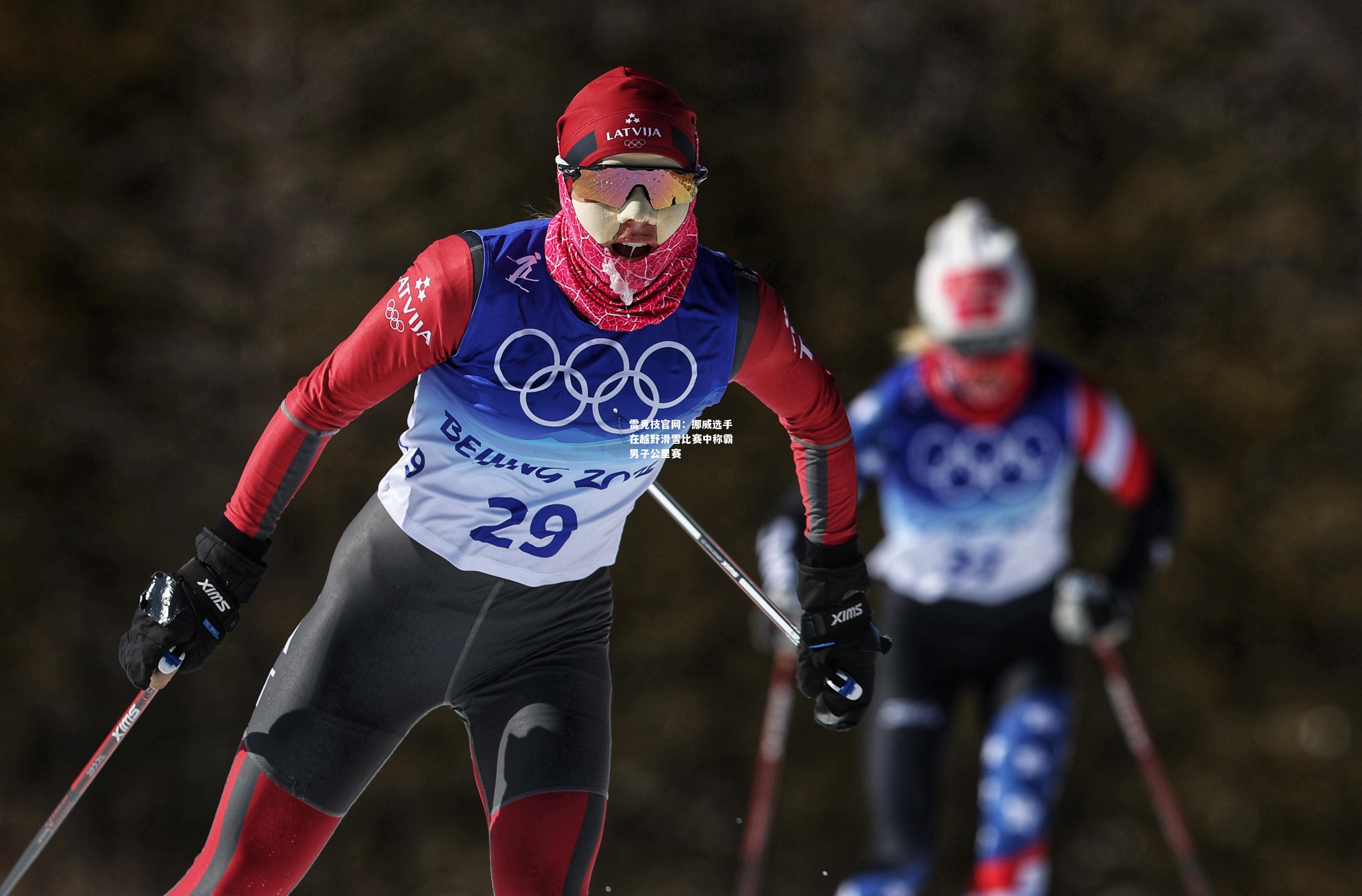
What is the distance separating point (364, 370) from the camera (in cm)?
240

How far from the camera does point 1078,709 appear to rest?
866 centimetres

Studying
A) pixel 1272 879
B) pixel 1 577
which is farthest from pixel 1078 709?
pixel 1 577

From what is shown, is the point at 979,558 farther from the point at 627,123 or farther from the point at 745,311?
the point at 627,123

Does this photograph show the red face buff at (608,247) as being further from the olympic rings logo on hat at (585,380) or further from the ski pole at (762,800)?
the ski pole at (762,800)

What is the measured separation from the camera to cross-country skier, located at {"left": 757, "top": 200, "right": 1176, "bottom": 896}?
4.36 m

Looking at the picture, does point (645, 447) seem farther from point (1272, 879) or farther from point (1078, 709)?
point (1272, 879)

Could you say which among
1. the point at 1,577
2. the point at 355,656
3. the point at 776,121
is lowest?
the point at 1,577

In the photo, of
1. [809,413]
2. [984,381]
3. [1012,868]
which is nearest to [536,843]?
[809,413]

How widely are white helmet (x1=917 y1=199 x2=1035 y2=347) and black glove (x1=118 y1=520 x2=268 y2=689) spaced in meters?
2.76

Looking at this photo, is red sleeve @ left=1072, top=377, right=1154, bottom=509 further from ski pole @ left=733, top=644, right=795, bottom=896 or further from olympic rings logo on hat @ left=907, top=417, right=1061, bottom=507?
ski pole @ left=733, top=644, right=795, bottom=896

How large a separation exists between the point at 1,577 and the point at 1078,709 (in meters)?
6.42

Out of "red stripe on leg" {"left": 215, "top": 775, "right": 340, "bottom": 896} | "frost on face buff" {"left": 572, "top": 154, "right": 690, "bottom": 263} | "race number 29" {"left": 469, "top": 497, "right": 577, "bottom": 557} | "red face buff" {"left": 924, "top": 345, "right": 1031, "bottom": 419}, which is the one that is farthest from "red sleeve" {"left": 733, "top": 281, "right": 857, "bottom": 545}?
"red face buff" {"left": 924, "top": 345, "right": 1031, "bottom": 419}

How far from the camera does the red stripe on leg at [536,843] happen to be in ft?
7.97

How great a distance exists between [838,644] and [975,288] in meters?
2.20
